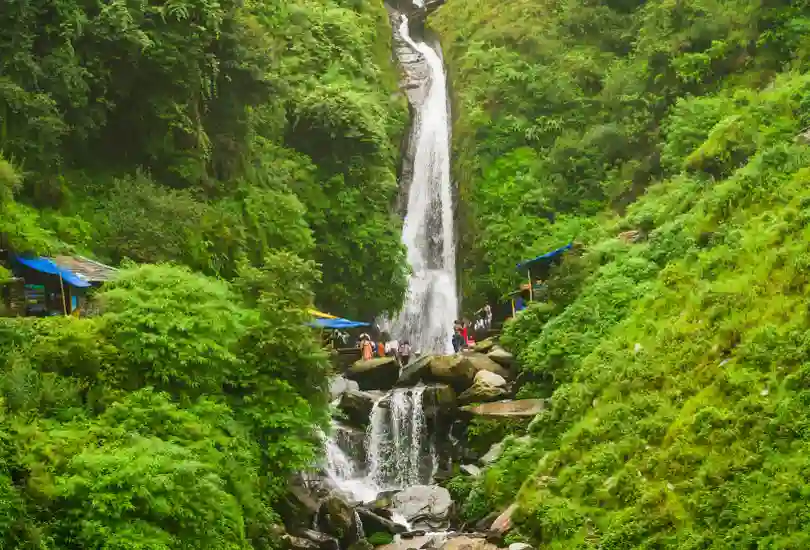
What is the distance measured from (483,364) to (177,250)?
8.81m

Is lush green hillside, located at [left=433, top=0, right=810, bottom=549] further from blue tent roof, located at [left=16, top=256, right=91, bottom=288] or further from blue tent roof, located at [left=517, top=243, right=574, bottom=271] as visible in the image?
blue tent roof, located at [left=16, top=256, right=91, bottom=288]

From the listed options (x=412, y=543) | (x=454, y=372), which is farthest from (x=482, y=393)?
(x=412, y=543)

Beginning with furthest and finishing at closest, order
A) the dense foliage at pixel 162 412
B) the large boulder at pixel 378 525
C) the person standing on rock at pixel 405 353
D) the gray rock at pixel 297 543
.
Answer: the person standing on rock at pixel 405 353
the large boulder at pixel 378 525
the gray rock at pixel 297 543
the dense foliage at pixel 162 412

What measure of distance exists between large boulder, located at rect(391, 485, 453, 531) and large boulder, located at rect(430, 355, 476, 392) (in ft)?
12.2

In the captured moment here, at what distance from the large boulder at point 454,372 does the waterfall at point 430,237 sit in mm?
6607

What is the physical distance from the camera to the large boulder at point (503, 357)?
82.1 feet

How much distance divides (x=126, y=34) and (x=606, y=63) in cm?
2082

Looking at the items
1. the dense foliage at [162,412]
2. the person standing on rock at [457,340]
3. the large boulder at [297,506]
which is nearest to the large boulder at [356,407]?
the large boulder at [297,506]

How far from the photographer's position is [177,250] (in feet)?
71.3

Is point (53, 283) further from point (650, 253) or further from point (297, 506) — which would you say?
point (650, 253)

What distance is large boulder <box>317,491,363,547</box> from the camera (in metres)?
18.4

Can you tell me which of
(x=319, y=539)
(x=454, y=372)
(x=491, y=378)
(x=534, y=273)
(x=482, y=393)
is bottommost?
(x=319, y=539)

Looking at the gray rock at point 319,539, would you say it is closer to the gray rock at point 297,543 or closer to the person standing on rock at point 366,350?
the gray rock at point 297,543

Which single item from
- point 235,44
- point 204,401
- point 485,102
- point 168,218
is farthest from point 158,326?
point 485,102
